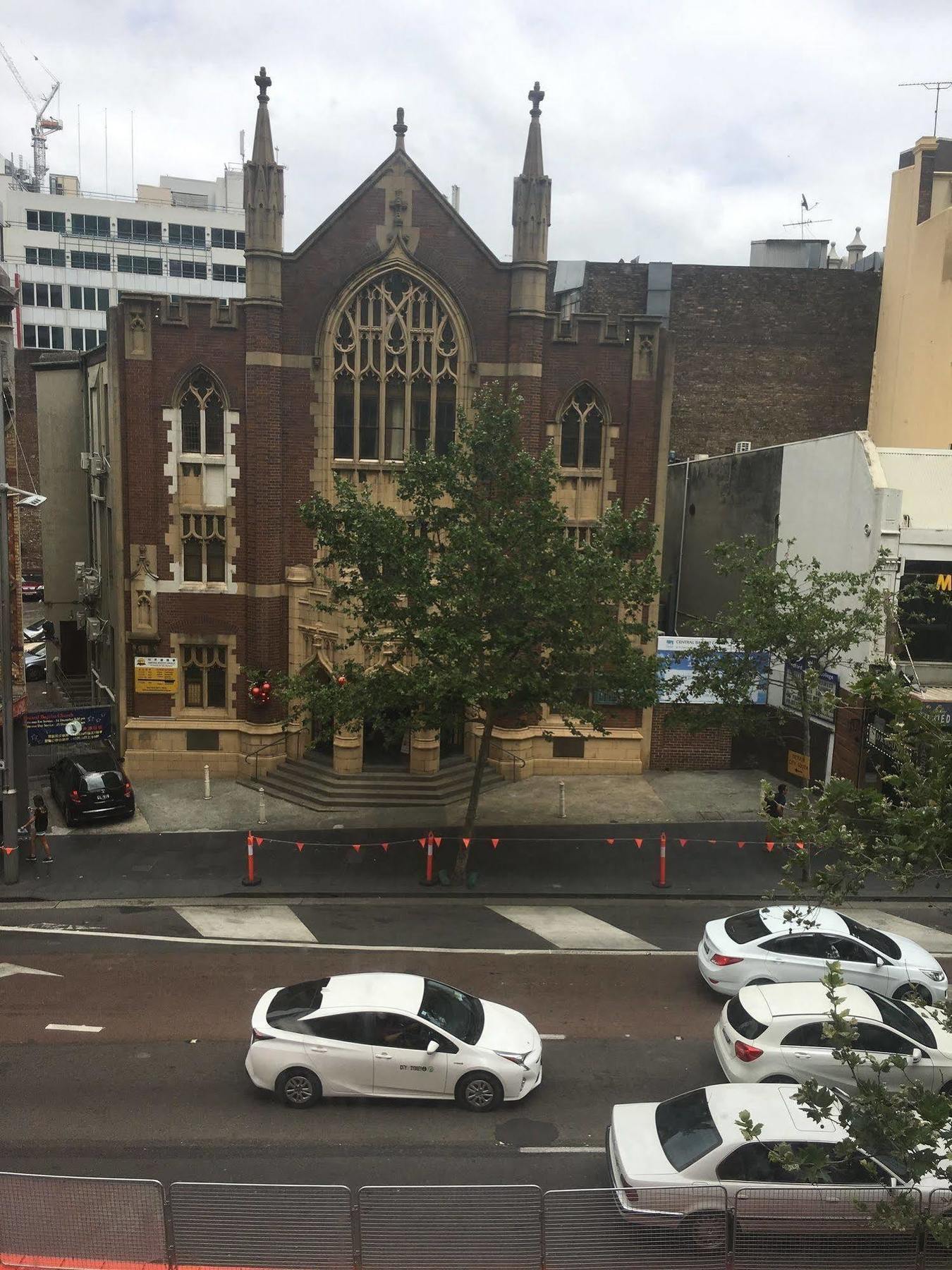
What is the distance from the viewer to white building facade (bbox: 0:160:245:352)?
73500mm

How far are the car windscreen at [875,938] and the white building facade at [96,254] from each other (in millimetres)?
65644

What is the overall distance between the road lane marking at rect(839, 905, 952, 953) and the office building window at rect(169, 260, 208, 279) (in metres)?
73.4

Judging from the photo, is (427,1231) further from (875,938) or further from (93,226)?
(93,226)

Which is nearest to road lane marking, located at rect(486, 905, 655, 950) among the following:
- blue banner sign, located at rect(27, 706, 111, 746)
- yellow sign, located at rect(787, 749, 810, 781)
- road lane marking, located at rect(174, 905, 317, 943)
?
road lane marking, located at rect(174, 905, 317, 943)

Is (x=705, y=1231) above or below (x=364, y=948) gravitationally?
above

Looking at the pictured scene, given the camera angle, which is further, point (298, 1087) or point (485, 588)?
point (485, 588)

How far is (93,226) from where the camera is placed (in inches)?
2958

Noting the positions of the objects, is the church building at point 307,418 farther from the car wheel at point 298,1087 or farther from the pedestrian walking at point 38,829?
the car wheel at point 298,1087

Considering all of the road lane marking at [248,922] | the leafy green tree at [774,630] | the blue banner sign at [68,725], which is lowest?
the road lane marking at [248,922]

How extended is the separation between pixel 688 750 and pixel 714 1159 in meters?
18.6

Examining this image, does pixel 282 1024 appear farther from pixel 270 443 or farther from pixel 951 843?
pixel 270 443

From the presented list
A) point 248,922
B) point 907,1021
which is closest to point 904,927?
point 907,1021

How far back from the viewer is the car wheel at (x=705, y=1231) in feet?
28.6

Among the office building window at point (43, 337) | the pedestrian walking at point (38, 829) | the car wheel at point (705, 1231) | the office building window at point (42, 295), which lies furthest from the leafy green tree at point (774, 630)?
the office building window at point (42, 295)
